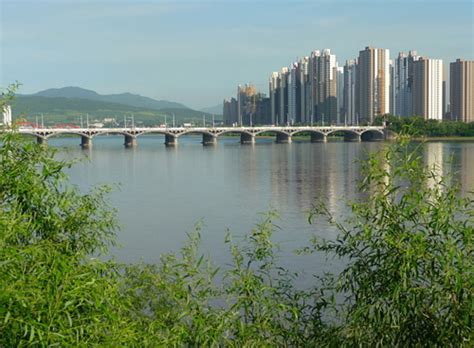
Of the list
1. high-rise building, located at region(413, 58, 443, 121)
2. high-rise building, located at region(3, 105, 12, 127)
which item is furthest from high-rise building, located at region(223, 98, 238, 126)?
high-rise building, located at region(3, 105, 12, 127)

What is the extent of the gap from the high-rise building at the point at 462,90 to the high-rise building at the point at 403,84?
15.8ft

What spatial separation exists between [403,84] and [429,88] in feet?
28.6

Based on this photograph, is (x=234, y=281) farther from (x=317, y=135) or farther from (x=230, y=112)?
(x=230, y=112)

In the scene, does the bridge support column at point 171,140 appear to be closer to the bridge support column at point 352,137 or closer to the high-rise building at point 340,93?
the bridge support column at point 352,137

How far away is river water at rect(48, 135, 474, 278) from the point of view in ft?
33.8

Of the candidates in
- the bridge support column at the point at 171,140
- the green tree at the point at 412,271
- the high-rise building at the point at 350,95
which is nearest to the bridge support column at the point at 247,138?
the bridge support column at the point at 171,140

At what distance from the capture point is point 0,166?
3828 mm

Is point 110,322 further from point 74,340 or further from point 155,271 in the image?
point 155,271

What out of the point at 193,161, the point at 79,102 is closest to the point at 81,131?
the point at 193,161

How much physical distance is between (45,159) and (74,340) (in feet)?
5.41

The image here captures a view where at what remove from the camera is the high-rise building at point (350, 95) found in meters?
77.4

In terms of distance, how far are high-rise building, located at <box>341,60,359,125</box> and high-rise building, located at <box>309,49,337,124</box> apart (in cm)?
132

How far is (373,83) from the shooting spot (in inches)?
2874

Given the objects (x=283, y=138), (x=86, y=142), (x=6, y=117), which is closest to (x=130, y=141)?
(x=86, y=142)
